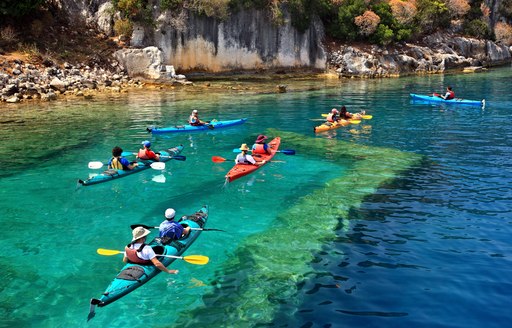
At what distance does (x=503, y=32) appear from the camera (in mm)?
78438

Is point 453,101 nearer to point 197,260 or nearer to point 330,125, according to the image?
point 330,125

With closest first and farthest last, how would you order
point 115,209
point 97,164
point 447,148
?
point 115,209 < point 97,164 < point 447,148

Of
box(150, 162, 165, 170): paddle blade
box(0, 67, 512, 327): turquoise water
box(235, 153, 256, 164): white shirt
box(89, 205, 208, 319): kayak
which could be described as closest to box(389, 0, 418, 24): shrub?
box(0, 67, 512, 327): turquoise water

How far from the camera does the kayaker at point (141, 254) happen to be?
9.82 meters

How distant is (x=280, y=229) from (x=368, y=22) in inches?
2017

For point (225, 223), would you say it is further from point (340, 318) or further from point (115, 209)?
point (340, 318)

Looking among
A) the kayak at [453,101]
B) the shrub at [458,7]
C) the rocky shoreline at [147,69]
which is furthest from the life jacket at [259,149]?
the shrub at [458,7]

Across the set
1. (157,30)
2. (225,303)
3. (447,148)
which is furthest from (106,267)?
(157,30)

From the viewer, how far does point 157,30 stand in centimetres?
4600

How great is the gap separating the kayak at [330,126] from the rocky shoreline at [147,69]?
51.8 ft

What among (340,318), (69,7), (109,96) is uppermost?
(69,7)

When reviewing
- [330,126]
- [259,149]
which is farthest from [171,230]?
[330,126]

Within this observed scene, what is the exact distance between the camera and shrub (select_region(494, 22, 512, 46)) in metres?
78.0

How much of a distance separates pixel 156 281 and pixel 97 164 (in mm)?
8017
